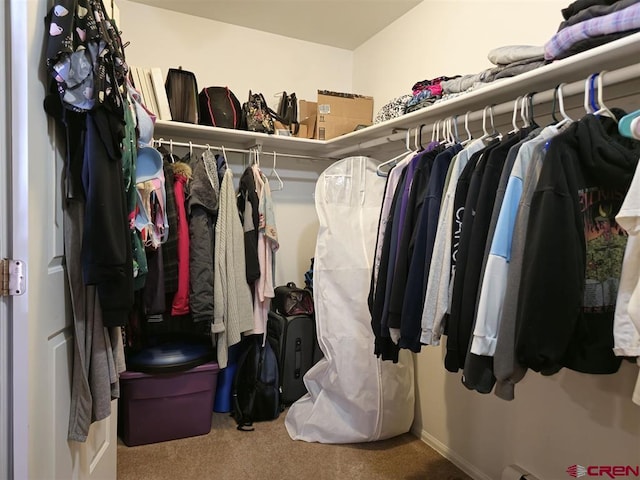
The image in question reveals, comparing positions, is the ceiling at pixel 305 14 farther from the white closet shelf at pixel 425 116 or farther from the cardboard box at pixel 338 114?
the white closet shelf at pixel 425 116

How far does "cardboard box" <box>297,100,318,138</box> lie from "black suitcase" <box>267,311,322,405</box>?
1.14m

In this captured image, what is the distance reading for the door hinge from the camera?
103 cm

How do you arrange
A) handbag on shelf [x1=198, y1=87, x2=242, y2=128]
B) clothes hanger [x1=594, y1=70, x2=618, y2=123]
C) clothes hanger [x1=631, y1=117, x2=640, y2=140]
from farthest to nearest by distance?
handbag on shelf [x1=198, y1=87, x2=242, y2=128] → clothes hanger [x1=594, y1=70, x2=618, y2=123] → clothes hanger [x1=631, y1=117, x2=640, y2=140]

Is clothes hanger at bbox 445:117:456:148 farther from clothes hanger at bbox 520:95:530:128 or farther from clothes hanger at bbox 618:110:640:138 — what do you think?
clothes hanger at bbox 618:110:640:138

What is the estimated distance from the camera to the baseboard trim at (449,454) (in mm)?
2045

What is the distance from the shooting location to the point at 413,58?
250cm

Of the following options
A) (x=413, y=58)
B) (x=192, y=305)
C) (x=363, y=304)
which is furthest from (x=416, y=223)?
(x=413, y=58)

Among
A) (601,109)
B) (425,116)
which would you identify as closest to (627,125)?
(601,109)

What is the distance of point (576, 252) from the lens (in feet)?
3.46

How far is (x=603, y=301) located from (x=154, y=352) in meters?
2.03

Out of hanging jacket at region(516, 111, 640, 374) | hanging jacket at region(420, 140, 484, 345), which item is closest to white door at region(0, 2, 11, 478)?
hanging jacket at region(420, 140, 484, 345)

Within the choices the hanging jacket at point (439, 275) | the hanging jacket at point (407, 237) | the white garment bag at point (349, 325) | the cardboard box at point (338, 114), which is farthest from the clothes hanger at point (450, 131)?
the cardboard box at point (338, 114)

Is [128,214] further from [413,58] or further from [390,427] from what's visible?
[413,58]

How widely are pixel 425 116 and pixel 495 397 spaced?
1279 mm
